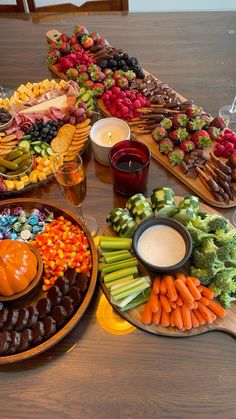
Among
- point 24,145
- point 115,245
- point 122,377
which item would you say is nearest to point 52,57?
point 24,145

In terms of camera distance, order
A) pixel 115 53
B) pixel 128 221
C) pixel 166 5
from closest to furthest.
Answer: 1. pixel 128 221
2. pixel 115 53
3. pixel 166 5

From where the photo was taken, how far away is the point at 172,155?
147cm

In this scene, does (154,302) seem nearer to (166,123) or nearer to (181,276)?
(181,276)

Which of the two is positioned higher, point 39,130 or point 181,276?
point 39,130

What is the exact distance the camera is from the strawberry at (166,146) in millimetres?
1490

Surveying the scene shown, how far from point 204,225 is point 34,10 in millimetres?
2079

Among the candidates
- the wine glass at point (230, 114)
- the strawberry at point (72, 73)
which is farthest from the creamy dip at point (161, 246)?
the strawberry at point (72, 73)

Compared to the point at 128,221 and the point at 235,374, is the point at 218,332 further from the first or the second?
the point at 128,221

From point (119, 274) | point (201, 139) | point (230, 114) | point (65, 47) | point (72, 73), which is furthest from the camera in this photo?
point (65, 47)

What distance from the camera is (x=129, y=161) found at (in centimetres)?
137

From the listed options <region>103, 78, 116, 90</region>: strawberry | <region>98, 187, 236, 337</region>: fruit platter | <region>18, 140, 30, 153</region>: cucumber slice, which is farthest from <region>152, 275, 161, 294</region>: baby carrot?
<region>103, 78, 116, 90</region>: strawberry

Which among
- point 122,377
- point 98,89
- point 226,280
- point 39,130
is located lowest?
point 122,377

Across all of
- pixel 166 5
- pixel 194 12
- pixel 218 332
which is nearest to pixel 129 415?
pixel 218 332

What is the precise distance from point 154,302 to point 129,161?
0.56 metres
